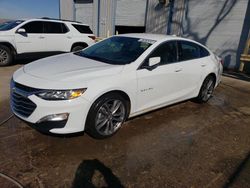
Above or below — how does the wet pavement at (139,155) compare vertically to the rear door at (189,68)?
below

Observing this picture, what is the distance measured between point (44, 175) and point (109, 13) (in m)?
15.9

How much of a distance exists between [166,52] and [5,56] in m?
6.43

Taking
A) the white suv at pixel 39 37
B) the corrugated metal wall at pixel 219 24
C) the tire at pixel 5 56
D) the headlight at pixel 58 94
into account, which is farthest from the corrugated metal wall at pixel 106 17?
the headlight at pixel 58 94

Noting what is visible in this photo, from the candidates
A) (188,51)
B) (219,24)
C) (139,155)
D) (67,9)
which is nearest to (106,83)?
(139,155)

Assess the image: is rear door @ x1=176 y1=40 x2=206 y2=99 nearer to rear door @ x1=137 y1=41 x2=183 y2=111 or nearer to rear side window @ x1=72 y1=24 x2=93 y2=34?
rear door @ x1=137 y1=41 x2=183 y2=111

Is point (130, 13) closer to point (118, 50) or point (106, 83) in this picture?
point (118, 50)

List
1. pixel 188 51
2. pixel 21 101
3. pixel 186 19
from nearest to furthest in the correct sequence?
pixel 21 101 < pixel 188 51 < pixel 186 19

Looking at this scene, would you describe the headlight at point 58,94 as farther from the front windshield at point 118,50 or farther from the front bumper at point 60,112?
the front windshield at point 118,50

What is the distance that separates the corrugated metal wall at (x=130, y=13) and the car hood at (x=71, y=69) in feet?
41.2

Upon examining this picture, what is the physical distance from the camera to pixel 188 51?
4.92m

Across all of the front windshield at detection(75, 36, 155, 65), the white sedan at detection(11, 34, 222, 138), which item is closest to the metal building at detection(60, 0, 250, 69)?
the white sedan at detection(11, 34, 222, 138)

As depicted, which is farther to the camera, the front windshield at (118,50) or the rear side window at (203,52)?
the rear side window at (203,52)

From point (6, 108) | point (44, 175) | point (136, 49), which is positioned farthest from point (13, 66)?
point (44, 175)

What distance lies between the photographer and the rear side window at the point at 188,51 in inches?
185
